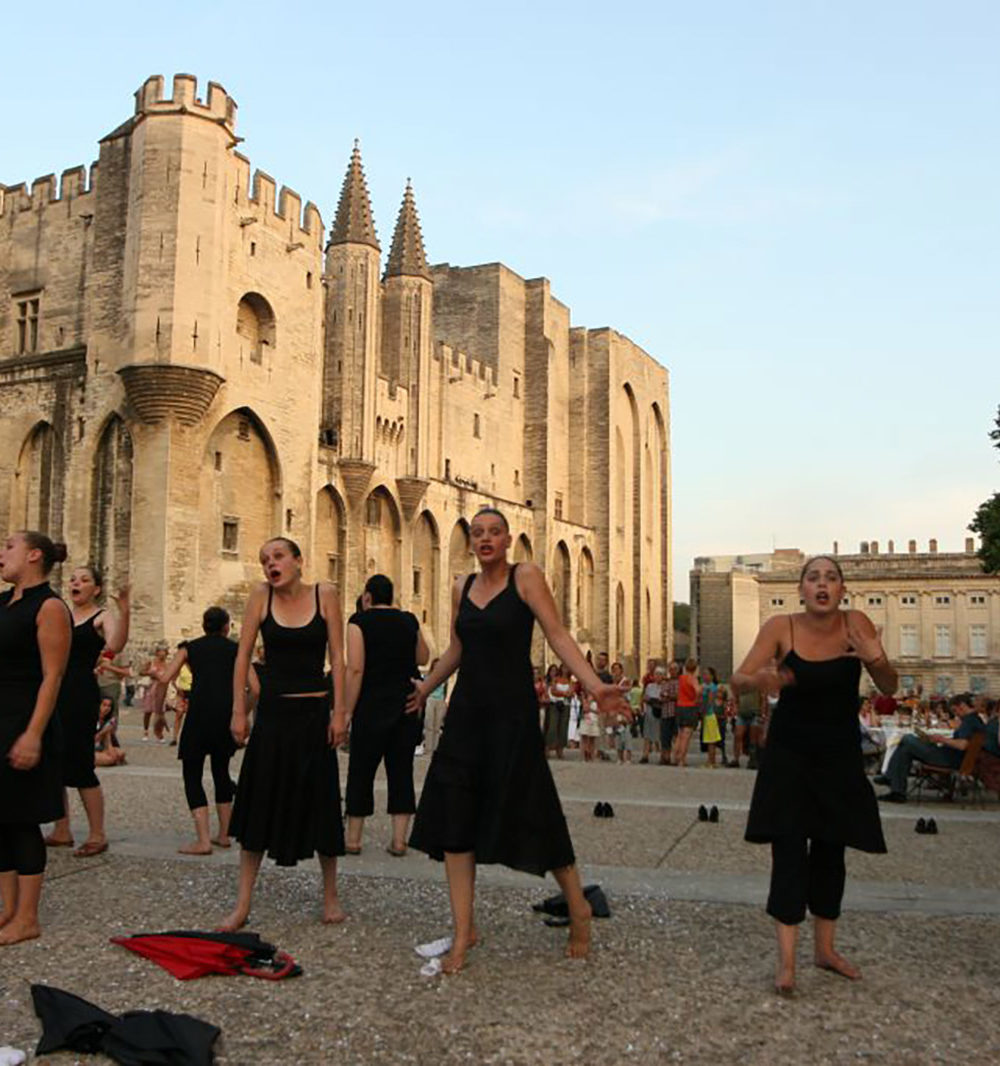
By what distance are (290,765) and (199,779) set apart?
90.1 inches

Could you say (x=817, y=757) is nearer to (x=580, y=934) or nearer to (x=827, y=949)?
(x=827, y=949)

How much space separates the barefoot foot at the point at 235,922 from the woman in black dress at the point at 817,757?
2342 millimetres

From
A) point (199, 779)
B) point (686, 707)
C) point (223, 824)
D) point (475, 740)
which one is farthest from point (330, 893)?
point (686, 707)

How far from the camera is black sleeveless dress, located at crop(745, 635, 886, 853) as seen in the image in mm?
4543

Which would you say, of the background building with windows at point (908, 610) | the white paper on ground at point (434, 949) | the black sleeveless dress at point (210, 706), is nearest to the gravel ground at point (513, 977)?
the white paper on ground at point (434, 949)

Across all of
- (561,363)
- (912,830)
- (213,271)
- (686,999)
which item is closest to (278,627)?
(686,999)

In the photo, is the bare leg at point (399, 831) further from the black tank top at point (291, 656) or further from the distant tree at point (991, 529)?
the distant tree at point (991, 529)

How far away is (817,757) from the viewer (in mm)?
4609

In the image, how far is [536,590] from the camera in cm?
489

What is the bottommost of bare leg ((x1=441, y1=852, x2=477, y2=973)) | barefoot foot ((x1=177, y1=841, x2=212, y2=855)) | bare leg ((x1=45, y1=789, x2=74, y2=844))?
barefoot foot ((x1=177, y1=841, x2=212, y2=855))

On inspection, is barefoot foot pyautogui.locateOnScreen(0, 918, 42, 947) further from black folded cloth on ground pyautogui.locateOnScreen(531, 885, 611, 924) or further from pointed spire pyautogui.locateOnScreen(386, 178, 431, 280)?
pointed spire pyautogui.locateOnScreen(386, 178, 431, 280)

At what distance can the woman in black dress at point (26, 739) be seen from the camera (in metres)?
5.02

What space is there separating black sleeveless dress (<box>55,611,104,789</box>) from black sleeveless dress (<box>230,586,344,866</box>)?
6.31 feet

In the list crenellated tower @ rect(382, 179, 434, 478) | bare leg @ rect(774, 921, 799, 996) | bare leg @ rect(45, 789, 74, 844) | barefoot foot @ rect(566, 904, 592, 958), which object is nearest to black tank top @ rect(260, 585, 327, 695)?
barefoot foot @ rect(566, 904, 592, 958)
